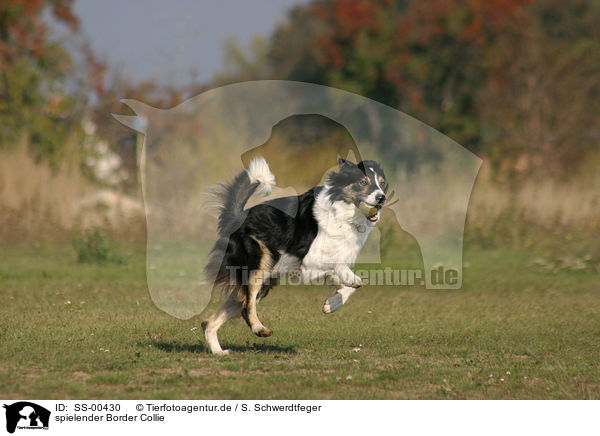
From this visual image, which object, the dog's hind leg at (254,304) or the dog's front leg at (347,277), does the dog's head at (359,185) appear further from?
the dog's hind leg at (254,304)

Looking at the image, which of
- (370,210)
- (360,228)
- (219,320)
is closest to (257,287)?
(219,320)

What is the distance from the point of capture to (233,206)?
284 inches

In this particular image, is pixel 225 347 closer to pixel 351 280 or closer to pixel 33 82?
pixel 351 280

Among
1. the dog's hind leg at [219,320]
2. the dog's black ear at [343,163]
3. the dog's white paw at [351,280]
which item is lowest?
the dog's hind leg at [219,320]

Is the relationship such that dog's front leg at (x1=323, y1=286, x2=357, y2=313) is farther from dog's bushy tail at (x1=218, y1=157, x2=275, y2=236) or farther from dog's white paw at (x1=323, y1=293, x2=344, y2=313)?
dog's bushy tail at (x1=218, y1=157, x2=275, y2=236)

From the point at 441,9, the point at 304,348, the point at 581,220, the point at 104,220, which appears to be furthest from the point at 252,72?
the point at 304,348

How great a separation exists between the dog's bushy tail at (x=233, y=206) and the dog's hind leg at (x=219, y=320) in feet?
0.39

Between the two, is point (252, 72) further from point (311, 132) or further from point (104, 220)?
point (104, 220)

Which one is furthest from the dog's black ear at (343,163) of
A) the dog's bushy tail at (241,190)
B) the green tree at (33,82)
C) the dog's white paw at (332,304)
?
the green tree at (33,82)

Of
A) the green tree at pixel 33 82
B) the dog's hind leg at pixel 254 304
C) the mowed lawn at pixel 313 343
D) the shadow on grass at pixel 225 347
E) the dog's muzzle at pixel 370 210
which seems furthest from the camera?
the green tree at pixel 33 82

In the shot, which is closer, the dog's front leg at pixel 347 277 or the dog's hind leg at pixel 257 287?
the dog's hind leg at pixel 257 287

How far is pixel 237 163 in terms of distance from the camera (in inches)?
352

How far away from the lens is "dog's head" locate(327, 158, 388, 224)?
7223mm
